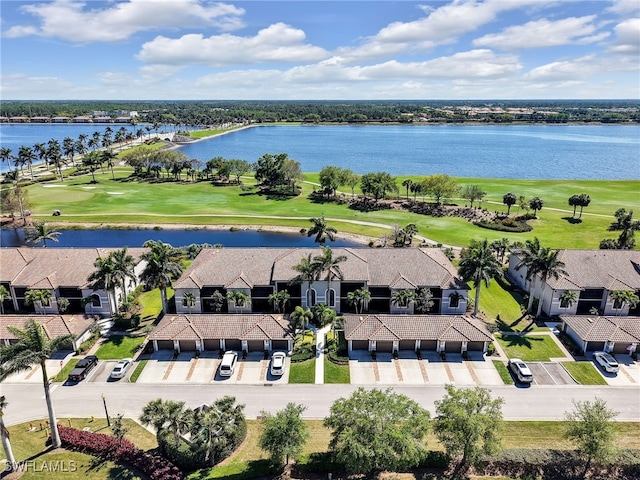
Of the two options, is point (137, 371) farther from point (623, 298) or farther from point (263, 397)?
point (623, 298)

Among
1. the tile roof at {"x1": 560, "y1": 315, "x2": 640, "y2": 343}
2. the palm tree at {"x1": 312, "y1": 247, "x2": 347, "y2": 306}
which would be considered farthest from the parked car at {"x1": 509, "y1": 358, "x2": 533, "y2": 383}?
the palm tree at {"x1": 312, "y1": 247, "x2": 347, "y2": 306}

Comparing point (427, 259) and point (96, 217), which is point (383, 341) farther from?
point (96, 217)

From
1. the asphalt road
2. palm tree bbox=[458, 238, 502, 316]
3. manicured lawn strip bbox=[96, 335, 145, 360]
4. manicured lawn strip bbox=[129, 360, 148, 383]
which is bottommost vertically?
the asphalt road

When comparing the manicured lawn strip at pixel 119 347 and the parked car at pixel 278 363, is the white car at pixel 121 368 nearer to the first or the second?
the manicured lawn strip at pixel 119 347

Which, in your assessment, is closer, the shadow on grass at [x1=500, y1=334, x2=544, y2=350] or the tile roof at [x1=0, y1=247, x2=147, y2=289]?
the shadow on grass at [x1=500, y1=334, x2=544, y2=350]

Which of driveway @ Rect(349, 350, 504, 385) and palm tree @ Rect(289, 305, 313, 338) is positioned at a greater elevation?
palm tree @ Rect(289, 305, 313, 338)

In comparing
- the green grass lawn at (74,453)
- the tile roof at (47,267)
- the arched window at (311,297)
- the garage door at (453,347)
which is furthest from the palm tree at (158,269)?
the garage door at (453,347)

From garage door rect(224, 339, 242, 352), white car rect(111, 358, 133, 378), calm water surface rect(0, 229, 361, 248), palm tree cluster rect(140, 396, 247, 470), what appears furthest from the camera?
calm water surface rect(0, 229, 361, 248)

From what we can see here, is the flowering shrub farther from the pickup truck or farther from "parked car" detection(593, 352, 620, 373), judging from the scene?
"parked car" detection(593, 352, 620, 373)
